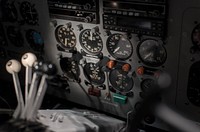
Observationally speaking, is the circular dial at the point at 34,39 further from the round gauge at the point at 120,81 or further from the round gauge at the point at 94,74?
the round gauge at the point at 120,81

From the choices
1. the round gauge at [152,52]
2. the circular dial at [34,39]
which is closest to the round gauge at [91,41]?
the round gauge at [152,52]

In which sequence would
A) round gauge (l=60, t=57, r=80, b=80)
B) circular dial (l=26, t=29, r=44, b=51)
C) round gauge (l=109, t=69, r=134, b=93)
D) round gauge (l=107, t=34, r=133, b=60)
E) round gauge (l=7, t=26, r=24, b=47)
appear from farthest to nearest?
1. round gauge (l=7, t=26, r=24, b=47)
2. circular dial (l=26, t=29, r=44, b=51)
3. round gauge (l=60, t=57, r=80, b=80)
4. round gauge (l=109, t=69, r=134, b=93)
5. round gauge (l=107, t=34, r=133, b=60)

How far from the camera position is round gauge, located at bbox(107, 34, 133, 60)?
80.4 inches

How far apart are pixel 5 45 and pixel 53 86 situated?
70cm

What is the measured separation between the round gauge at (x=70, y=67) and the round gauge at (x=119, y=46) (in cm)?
40

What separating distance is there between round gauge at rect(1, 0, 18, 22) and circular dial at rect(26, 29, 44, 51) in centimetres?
20

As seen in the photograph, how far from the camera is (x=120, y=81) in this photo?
2203mm

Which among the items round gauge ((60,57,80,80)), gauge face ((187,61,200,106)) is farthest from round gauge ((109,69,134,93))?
gauge face ((187,61,200,106))

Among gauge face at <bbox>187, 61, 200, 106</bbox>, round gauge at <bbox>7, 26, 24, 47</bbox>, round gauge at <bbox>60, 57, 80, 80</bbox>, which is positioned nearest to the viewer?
gauge face at <bbox>187, 61, 200, 106</bbox>

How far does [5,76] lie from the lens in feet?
A: 9.98

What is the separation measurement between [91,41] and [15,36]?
895mm

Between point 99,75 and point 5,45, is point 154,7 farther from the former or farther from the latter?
point 5,45

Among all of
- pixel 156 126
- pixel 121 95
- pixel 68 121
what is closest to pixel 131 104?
pixel 121 95

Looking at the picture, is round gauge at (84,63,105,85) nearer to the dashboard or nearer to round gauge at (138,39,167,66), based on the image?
the dashboard
